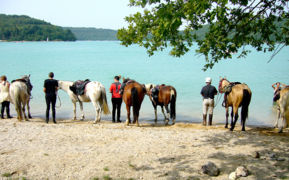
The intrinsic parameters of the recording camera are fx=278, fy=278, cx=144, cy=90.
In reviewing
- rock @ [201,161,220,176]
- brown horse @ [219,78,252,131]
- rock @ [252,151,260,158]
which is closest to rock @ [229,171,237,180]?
rock @ [201,161,220,176]

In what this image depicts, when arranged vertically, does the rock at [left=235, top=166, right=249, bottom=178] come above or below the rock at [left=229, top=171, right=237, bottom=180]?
above

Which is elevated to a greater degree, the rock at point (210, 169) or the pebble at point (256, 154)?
the pebble at point (256, 154)

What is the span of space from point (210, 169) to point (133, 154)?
1.99 metres

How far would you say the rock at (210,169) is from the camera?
5.75 metres

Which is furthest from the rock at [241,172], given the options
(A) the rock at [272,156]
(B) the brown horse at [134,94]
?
(B) the brown horse at [134,94]

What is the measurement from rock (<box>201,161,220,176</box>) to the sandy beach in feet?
0.35

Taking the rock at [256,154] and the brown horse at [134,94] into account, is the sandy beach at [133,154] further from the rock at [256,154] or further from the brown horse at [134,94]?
the brown horse at [134,94]

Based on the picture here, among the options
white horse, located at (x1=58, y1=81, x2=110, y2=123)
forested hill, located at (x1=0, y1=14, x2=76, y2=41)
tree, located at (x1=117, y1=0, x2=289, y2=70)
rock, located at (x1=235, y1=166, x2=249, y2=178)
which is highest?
forested hill, located at (x1=0, y1=14, x2=76, y2=41)

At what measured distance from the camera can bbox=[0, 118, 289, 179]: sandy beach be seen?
5.85 meters

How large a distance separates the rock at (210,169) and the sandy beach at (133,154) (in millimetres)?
107

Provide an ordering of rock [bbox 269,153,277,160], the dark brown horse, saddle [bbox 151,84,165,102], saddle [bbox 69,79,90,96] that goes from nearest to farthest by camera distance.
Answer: rock [bbox 269,153,277,160] < the dark brown horse < saddle [bbox 151,84,165,102] < saddle [bbox 69,79,90,96]

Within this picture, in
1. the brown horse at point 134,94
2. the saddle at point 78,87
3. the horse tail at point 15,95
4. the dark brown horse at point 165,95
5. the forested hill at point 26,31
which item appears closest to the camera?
the brown horse at point 134,94

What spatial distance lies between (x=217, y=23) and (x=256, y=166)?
347 cm

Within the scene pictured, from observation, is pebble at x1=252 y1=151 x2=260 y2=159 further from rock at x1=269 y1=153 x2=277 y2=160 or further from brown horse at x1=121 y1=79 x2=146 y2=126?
brown horse at x1=121 y1=79 x2=146 y2=126
